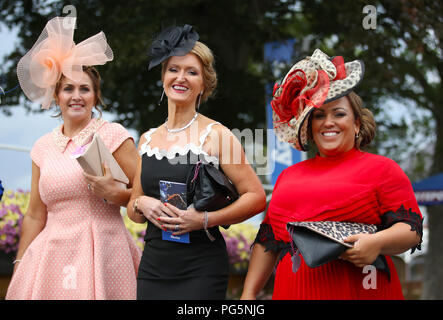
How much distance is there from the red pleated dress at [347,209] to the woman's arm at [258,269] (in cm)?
10

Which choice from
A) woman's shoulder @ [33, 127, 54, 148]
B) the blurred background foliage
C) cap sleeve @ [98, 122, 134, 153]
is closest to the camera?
cap sleeve @ [98, 122, 134, 153]

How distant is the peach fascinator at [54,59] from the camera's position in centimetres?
328

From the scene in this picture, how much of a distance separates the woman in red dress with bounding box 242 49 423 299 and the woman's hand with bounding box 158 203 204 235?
310 millimetres

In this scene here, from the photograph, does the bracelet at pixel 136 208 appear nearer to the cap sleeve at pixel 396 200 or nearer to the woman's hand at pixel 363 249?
the woman's hand at pixel 363 249

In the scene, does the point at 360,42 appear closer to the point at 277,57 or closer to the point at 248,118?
the point at 277,57

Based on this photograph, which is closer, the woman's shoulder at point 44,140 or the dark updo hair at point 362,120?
the dark updo hair at point 362,120

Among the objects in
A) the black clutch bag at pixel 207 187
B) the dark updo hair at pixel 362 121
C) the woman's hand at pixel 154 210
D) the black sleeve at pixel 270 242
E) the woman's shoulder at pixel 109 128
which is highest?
the woman's shoulder at pixel 109 128

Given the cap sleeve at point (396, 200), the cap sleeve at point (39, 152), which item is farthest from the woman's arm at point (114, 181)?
the cap sleeve at point (396, 200)

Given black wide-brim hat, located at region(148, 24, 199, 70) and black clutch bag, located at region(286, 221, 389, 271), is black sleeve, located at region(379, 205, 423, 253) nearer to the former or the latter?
black clutch bag, located at region(286, 221, 389, 271)

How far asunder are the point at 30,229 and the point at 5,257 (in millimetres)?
1544

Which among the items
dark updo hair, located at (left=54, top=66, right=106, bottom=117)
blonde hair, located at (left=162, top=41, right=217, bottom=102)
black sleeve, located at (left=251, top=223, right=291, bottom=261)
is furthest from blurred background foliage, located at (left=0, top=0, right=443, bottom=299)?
black sleeve, located at (left=251, top=223, right=291, bottom=261)

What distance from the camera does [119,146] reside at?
3.29 m

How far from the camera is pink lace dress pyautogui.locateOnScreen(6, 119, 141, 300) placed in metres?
3.08

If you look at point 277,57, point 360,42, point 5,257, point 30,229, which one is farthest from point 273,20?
point 30,229
